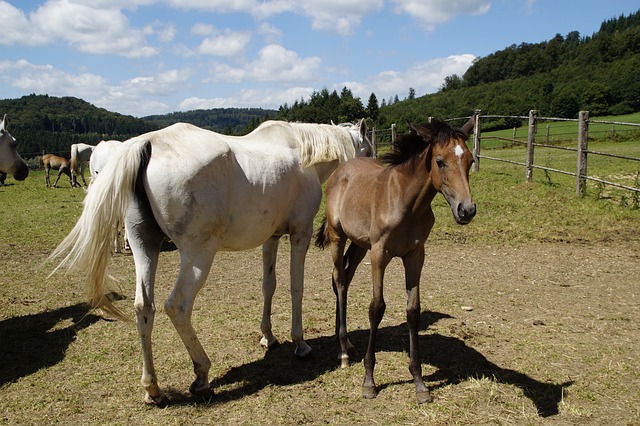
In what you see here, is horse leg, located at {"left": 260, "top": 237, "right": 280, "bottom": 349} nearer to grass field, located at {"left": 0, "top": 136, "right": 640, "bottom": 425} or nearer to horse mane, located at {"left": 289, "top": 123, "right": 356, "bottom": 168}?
grass field, located at {"left": 0, "top": 136, "right": 640, "bottom": 425}

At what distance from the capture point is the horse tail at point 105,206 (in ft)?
11.2

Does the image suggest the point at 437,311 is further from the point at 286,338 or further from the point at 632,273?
the point at 632,273

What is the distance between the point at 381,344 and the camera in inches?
186

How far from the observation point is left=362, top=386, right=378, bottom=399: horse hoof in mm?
3658

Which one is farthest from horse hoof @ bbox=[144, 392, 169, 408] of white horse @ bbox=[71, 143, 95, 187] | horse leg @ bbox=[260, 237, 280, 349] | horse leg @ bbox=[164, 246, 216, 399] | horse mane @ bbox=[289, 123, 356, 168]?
white horse @ bbox=[71, 143, 95, 187]

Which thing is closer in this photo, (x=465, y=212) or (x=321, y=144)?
(x=465, y=212)

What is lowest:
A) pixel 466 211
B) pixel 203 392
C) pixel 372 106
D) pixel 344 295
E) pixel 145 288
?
pixel 203 392

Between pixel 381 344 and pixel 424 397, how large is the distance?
1.19 metres

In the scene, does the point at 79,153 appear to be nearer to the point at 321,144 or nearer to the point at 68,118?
the point at 321,144

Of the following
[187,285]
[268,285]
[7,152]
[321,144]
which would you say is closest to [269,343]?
[268,285]

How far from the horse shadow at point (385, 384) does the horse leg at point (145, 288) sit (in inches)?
9.2

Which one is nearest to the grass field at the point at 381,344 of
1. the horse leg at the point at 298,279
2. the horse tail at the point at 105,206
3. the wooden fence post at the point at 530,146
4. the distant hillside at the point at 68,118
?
the horse leg at the point at 298,279

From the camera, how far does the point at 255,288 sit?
21.5ft

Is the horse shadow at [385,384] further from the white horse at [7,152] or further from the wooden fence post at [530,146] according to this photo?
the wooden fence post at [530,146]
